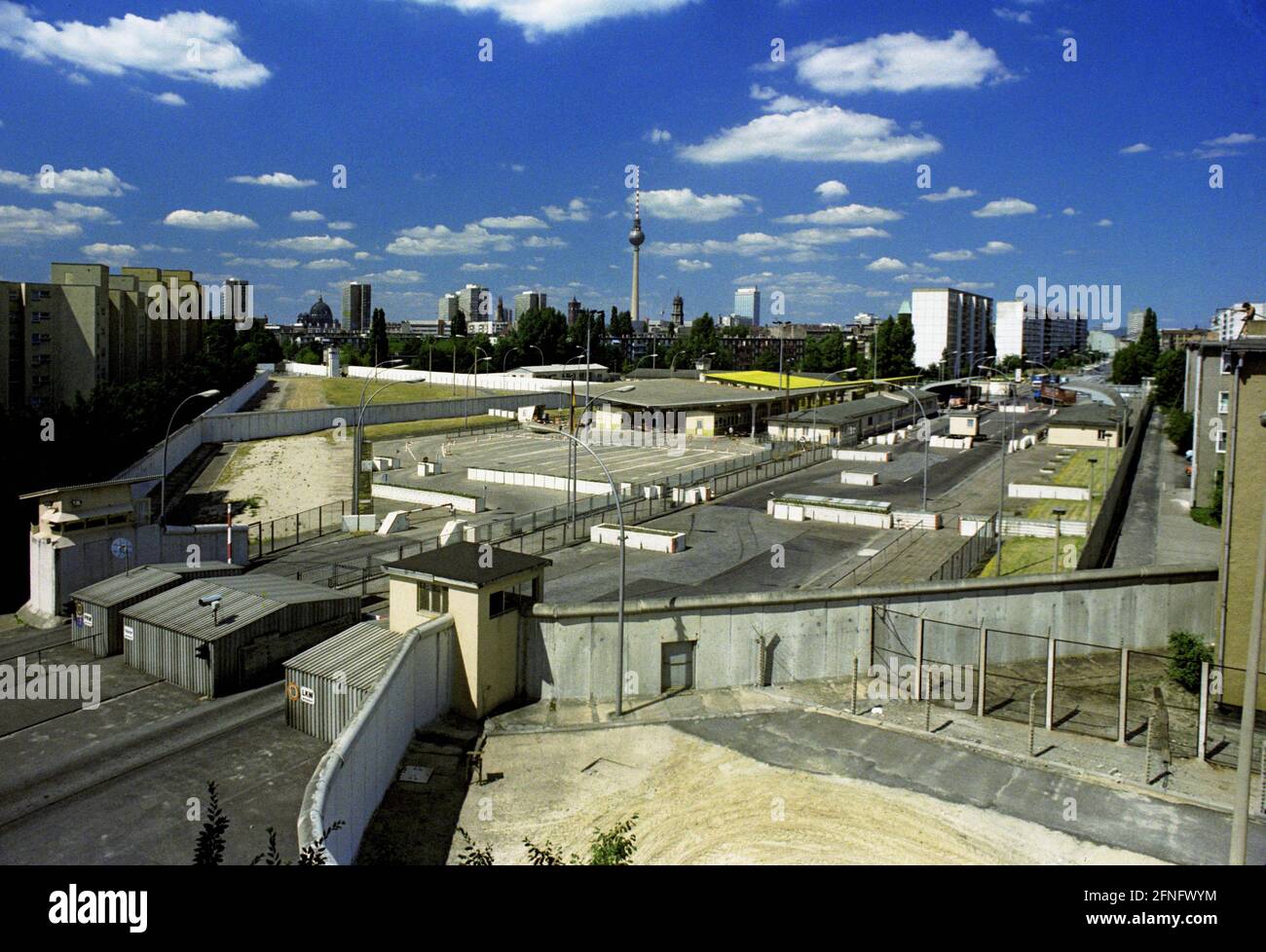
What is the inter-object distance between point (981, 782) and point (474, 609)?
1007 cm

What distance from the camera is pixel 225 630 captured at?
20.6 metres

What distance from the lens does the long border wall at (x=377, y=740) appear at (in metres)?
11.8

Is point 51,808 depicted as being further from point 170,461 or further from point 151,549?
point 170,461

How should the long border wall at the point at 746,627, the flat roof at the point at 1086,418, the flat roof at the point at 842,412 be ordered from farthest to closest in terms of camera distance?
the flat roof at the point at 842,412
the flat roof at the point at 1086,418
the long border wall at the point at 746,627

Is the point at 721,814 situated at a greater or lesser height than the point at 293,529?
lesser

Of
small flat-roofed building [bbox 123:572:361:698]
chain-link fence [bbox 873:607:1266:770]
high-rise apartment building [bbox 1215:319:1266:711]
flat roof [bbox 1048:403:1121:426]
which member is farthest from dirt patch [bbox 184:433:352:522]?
flat roof [bbox 1048:403:1121:426]

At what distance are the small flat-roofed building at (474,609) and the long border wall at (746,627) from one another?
1.73 feet

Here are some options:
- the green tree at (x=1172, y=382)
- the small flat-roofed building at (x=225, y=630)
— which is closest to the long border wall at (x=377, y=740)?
the small flat-roofed building at (x=225, y=630)

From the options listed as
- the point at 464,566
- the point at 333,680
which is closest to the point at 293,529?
the point at 464,566

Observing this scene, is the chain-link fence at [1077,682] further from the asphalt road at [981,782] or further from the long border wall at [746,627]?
the asphalt road at [981,782]

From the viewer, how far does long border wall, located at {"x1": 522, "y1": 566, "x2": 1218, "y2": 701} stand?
20078 mm

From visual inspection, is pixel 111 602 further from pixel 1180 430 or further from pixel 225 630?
pixel 1180 430

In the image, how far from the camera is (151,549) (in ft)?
102
